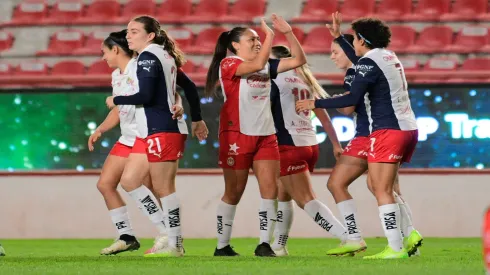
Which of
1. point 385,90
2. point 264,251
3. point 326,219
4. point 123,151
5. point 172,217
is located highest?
point 385,90

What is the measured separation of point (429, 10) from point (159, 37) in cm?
949

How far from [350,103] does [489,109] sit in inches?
172

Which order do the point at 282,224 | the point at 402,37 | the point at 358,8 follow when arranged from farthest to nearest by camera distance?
the point at 358,8, the point at 402,37, the point at 282,224

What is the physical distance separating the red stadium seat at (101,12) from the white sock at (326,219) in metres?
9.50

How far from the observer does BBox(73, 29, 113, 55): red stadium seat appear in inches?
647

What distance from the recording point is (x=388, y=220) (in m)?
7.33

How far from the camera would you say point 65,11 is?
697 inches

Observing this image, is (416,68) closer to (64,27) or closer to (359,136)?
(64,27)

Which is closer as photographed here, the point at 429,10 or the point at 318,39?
the point at 318,39

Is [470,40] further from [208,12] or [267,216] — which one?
[267,216]

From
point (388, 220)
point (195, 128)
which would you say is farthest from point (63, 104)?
point (388, 220)

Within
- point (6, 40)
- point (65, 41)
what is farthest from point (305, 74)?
point (6, 40)

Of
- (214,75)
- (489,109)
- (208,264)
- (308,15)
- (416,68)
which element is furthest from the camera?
(308,15)

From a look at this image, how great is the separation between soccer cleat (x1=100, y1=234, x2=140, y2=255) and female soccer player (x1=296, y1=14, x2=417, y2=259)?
182 centimetres
